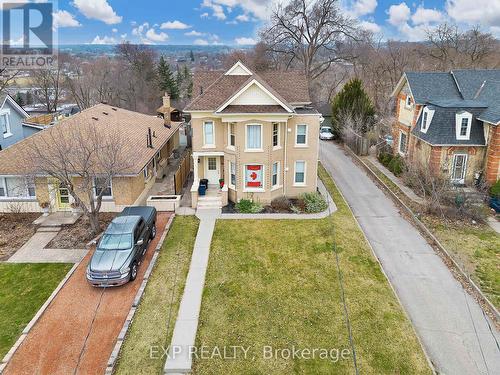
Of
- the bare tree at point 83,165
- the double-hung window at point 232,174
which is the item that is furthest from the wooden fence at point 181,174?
the bare tree at point 83,165

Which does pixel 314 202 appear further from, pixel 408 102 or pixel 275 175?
pixel 408 102

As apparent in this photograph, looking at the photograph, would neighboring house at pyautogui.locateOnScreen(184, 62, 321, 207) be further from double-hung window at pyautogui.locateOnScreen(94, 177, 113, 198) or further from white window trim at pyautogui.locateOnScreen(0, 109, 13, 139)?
white window trim at pyautogui.locateOnScreen(0, 109, 13, 139)

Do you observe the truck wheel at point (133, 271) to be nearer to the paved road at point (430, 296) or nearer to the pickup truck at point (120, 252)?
the pickup truck at point (120, 252)

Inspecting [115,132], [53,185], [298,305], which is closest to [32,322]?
[298,305]

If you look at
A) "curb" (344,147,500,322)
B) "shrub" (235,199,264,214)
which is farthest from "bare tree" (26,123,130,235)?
"curb" (344,147,500,322)

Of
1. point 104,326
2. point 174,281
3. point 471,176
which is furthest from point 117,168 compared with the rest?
point 471,176

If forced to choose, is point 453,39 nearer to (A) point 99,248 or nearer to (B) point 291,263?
(B) point 291,263
